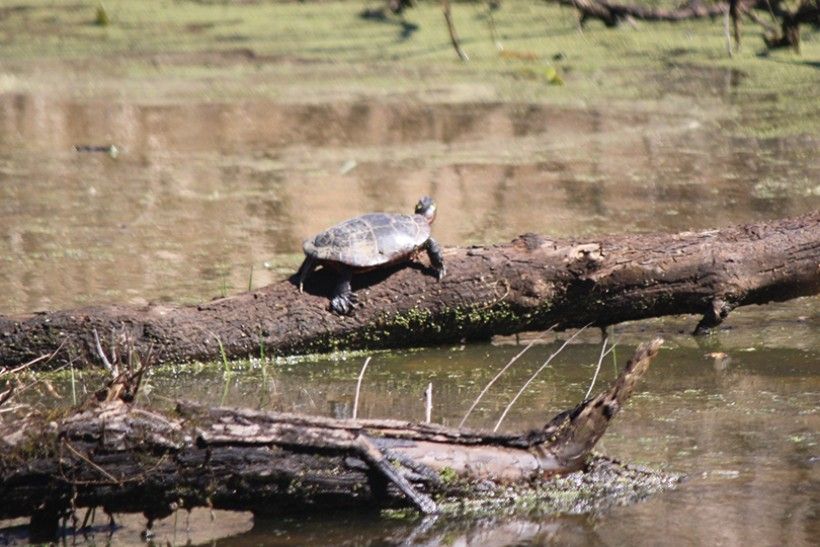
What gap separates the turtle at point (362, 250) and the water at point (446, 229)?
34 centimetres

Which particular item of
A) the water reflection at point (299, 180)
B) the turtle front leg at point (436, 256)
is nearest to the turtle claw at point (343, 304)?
the turtle front leg at point (436, 256)

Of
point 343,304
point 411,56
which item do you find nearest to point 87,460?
A: point 343,304

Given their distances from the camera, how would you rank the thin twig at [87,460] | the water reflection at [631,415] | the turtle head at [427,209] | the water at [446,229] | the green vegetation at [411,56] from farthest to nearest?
the green vegetation at [411,56], the turtle head at [427,209], the water at [446,229], the water reflection at [631,415], the thin twig at [87,460]

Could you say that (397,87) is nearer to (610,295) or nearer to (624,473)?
(610,295)

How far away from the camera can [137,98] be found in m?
11.1

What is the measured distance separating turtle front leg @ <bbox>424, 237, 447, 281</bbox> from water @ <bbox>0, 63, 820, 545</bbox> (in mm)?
374

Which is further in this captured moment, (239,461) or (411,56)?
(411,56)

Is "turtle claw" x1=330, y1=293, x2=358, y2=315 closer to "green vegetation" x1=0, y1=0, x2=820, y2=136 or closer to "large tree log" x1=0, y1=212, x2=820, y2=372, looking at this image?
"large tree log" x1=0, y1=212, x2=820, y2=372

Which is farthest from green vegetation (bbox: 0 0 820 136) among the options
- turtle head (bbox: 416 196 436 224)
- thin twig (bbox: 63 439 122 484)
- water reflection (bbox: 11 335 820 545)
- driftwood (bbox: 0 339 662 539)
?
thin twig (bbox: 63 439 122 484)

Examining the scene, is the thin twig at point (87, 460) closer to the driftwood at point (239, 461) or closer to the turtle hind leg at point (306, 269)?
the driftwood at point (239, 461)

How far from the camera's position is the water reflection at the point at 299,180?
275 inches

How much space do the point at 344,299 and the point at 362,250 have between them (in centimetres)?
22

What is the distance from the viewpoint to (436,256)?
5.34 m

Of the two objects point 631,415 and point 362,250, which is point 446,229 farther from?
point 631,415
